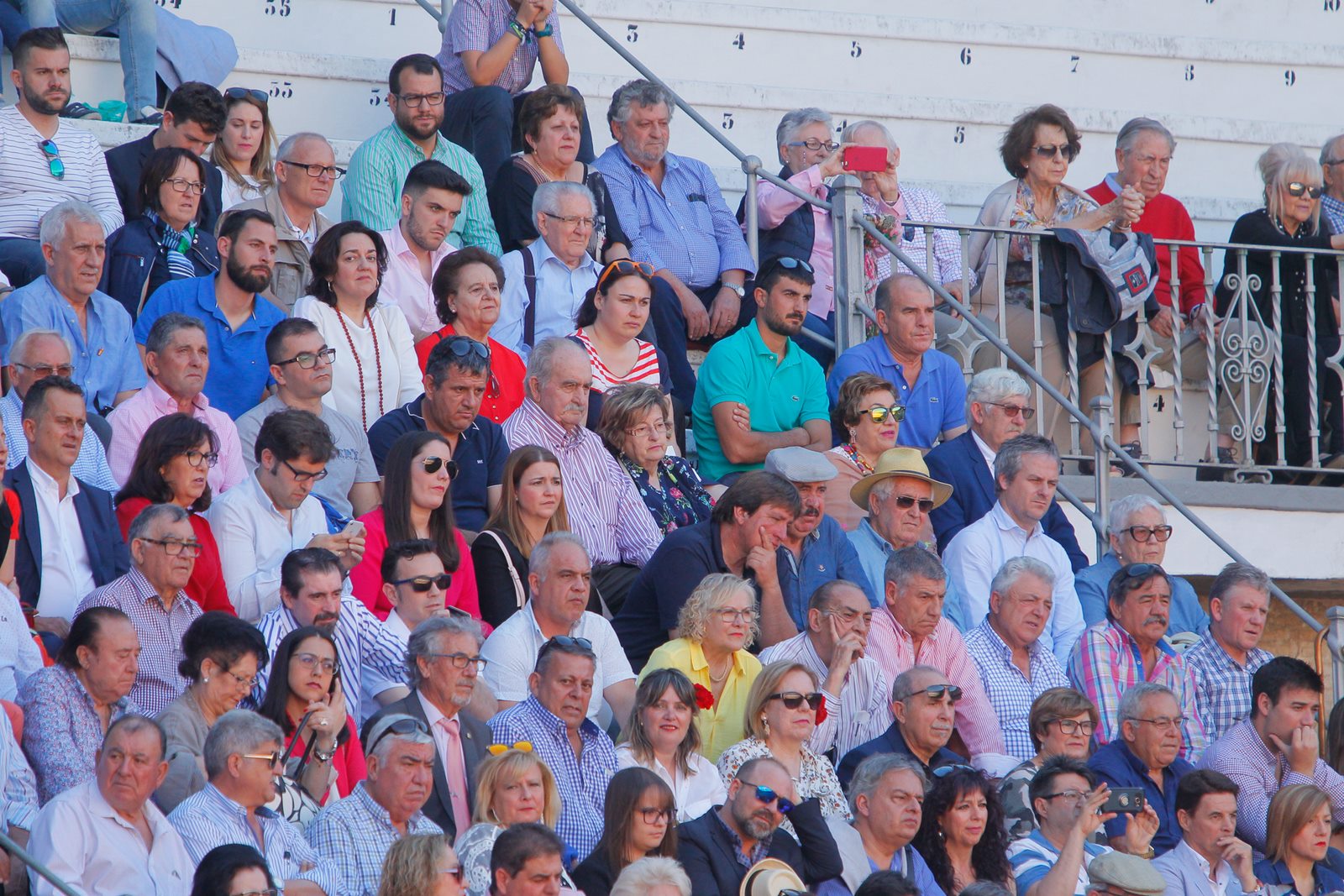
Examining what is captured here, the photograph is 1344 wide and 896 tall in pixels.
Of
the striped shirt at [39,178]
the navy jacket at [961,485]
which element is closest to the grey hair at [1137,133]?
the navy jacket at [961,485]

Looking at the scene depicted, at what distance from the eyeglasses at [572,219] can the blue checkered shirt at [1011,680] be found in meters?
2.49

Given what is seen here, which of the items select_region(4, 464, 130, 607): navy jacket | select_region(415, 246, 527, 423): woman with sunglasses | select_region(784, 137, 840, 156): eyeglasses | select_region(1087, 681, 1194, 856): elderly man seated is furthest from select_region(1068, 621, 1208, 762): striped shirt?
select_region(4, 464, 130, 607): navy jacket

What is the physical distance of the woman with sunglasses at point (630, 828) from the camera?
21.8 feet

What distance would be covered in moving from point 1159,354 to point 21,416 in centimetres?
525

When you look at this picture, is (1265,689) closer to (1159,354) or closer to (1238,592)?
(1238,592)

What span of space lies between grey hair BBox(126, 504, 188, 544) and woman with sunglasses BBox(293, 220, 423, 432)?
5.54 ft

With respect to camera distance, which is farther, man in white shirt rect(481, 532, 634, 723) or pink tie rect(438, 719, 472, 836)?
man in white shirt rect(481, 532, 634, 723)

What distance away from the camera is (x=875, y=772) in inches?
286

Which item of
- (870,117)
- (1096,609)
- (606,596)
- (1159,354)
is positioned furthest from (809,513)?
(870,117)

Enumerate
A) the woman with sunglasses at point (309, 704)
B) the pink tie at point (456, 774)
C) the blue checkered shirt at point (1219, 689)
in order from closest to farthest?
the woman with sunglasses at point (309, 704) → the pink tie at point (456, 774) → the blue checkered shirt at point (1219, 689)

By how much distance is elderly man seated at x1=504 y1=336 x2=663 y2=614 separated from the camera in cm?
855

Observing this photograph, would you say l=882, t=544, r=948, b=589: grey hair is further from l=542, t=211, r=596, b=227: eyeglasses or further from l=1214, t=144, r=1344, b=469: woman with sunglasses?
l=1214, t=144, r=1344, b=469: woman with sunglasses

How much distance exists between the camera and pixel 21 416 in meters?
7.68

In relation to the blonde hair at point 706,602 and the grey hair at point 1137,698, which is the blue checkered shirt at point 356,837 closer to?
the blonde hair at point 706,602
